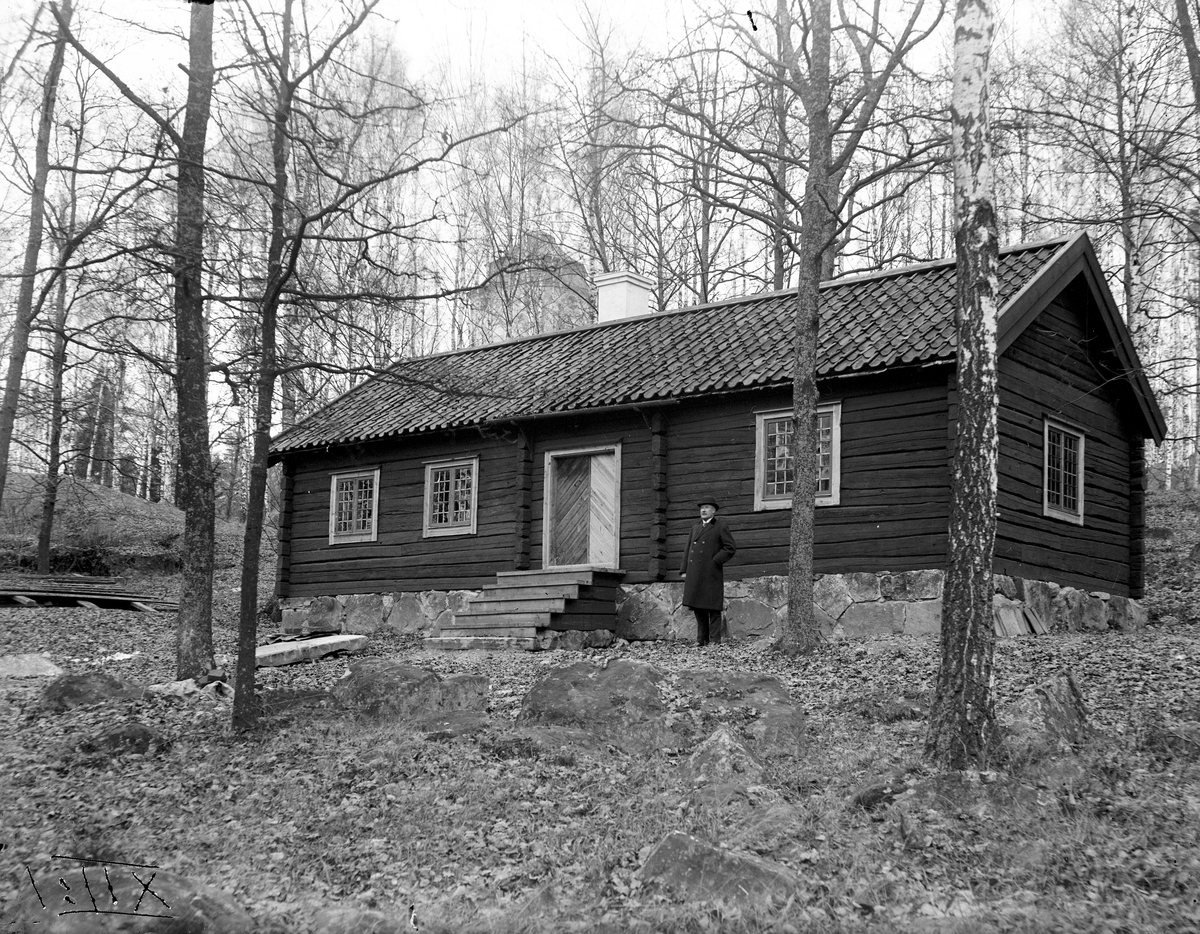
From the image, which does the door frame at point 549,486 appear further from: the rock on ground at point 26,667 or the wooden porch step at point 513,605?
the rock on ground at point 26,667

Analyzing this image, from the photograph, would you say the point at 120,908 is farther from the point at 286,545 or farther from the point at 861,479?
the point at 286,545

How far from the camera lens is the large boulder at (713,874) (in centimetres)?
536

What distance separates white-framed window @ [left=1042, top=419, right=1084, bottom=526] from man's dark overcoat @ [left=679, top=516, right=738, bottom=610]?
15.8 feet

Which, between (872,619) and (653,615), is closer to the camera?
(872,619)

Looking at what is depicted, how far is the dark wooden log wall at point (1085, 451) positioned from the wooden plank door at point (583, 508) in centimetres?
589

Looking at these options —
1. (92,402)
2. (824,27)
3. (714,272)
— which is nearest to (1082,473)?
(824,27)

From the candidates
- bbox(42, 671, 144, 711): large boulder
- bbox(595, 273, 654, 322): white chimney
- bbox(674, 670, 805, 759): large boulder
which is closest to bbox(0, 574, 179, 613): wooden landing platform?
bbox(595, 273, 654, 322): white chimney

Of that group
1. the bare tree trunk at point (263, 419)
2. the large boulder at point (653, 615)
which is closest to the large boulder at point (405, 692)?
the bare tree trunk at point (263, 419)

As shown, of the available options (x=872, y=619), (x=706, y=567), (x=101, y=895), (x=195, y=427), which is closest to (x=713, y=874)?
(x=101, y=895)

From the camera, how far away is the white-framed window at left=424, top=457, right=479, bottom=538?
19344 millimetres

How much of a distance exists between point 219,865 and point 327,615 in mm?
15137

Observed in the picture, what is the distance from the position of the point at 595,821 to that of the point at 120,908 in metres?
2.73

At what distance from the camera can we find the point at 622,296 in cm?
2125

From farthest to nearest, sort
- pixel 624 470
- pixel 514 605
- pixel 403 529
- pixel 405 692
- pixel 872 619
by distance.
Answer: pixel 403 529
pixel 624 470
pixel 514 605
pixel 872 619
pixel 405 692
